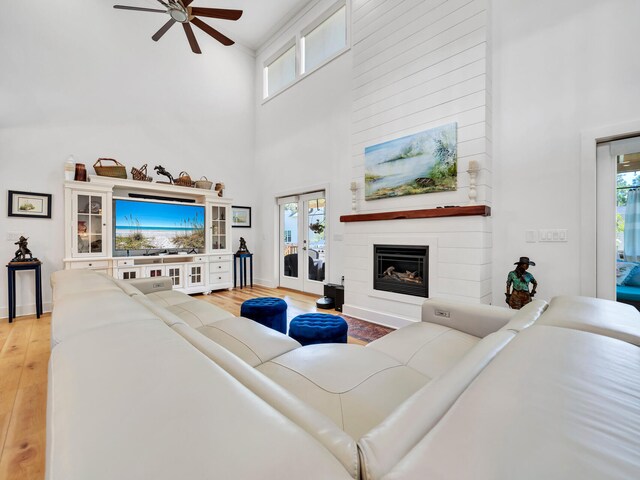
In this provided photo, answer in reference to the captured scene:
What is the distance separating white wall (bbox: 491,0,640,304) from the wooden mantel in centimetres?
38

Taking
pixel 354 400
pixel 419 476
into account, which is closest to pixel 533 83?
pixel 354 400

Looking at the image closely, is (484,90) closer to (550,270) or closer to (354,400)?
(550,270)

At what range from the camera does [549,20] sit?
2566 mm

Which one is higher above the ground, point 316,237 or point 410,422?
point 316,237

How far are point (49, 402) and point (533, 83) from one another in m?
3.76

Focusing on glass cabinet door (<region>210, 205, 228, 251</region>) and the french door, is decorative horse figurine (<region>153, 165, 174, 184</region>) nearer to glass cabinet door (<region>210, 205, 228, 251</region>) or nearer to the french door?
glass cabinet door (<region>210, 205, 228, 251</region>)

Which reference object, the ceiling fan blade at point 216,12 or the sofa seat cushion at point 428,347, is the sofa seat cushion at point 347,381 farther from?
the ceiling fan blade at point 216,12

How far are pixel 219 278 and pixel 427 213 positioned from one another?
3.92 meters

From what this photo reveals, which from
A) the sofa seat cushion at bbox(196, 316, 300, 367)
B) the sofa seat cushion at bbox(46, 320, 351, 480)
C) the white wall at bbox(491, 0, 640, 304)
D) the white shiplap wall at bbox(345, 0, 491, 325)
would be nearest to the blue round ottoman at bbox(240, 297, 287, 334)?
the sofa seat cushion at bbox(196, 316, 300, 367)

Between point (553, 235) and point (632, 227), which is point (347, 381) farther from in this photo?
point (632, 227)

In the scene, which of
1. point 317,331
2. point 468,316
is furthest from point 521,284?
point 317,331

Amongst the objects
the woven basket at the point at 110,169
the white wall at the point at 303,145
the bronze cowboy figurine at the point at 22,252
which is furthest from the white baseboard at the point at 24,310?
the white wall at the point at 303,145

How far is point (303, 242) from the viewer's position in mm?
5203

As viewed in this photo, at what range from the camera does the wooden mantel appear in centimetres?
264
